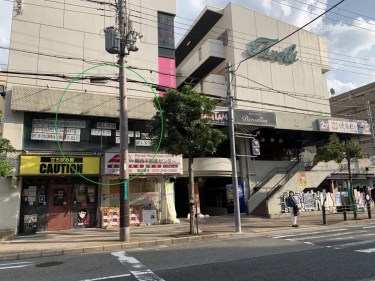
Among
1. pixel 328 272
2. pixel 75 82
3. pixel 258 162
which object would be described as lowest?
pixel 328 272

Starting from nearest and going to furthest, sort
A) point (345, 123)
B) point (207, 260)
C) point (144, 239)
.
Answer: point (207, 260) → point (144, 239) → point (345, 123)

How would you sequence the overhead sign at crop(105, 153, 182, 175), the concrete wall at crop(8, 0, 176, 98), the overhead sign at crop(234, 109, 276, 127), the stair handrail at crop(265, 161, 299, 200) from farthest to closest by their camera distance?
the stair handrail at crop(265, 161, 299, 200) < the overhead sign at crop(234, 109, 276, 127) < the concrete wall at crop(8, 0, 176, 98) < the overhead sign at crop(105, 153, 182, 175)

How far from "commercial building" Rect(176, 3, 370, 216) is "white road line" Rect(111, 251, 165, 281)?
1243 cm

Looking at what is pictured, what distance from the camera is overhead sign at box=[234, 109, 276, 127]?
22.1 m

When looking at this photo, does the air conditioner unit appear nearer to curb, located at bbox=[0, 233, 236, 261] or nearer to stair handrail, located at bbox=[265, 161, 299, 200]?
curb, located at bbox=[0, 233, 236, 261]

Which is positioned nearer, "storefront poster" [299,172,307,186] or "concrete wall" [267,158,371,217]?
"concrete wall" [267,158,371,217]

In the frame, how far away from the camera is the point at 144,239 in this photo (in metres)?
13.1

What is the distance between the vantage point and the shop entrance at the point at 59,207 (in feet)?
56.4

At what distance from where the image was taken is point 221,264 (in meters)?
8.05

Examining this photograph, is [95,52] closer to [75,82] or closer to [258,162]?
[75,82]

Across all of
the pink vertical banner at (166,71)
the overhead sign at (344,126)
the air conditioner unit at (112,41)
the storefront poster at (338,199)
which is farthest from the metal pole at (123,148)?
the overhead sign at (344,126)

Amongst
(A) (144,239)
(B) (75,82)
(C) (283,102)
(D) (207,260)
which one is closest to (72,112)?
(B) (75,82)

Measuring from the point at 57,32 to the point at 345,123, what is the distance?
22.4m

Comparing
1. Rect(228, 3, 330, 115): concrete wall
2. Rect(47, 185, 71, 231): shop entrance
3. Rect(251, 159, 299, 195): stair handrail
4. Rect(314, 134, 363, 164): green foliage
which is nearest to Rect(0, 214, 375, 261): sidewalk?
Rect(47, 185, 71, 231): shop entrance
